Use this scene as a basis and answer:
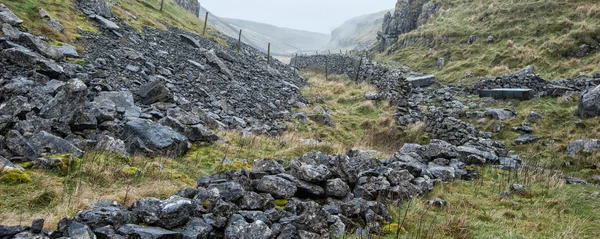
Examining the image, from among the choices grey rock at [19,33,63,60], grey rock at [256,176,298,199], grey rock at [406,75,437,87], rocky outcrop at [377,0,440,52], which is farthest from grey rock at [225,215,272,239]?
rocky outcrop at [377,0,440,52]

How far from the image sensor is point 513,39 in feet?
94.1

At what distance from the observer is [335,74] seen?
135 feet

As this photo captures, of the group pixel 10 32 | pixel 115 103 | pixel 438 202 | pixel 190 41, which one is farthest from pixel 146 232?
pixel 190 41

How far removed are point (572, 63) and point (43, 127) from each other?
2803cm

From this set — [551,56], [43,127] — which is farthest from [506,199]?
[551,56]

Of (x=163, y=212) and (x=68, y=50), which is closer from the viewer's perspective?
(x=163, y=212)

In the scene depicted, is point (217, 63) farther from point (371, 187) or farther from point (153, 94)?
point (371, 187)

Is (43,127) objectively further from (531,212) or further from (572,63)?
(572,63)

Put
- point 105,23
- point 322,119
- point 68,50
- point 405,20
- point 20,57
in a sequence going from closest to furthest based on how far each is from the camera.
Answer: point 20,57 → point 68,50 → point 322,119 → point 105,23 → point 405,20

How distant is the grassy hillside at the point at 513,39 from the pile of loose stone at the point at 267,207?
20.5 metres

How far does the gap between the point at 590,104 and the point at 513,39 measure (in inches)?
635

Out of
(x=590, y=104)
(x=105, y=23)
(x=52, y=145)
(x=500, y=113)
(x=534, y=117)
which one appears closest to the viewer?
(x=52, y=145)

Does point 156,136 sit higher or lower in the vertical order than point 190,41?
lower

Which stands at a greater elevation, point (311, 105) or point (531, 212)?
point (531, 212)
